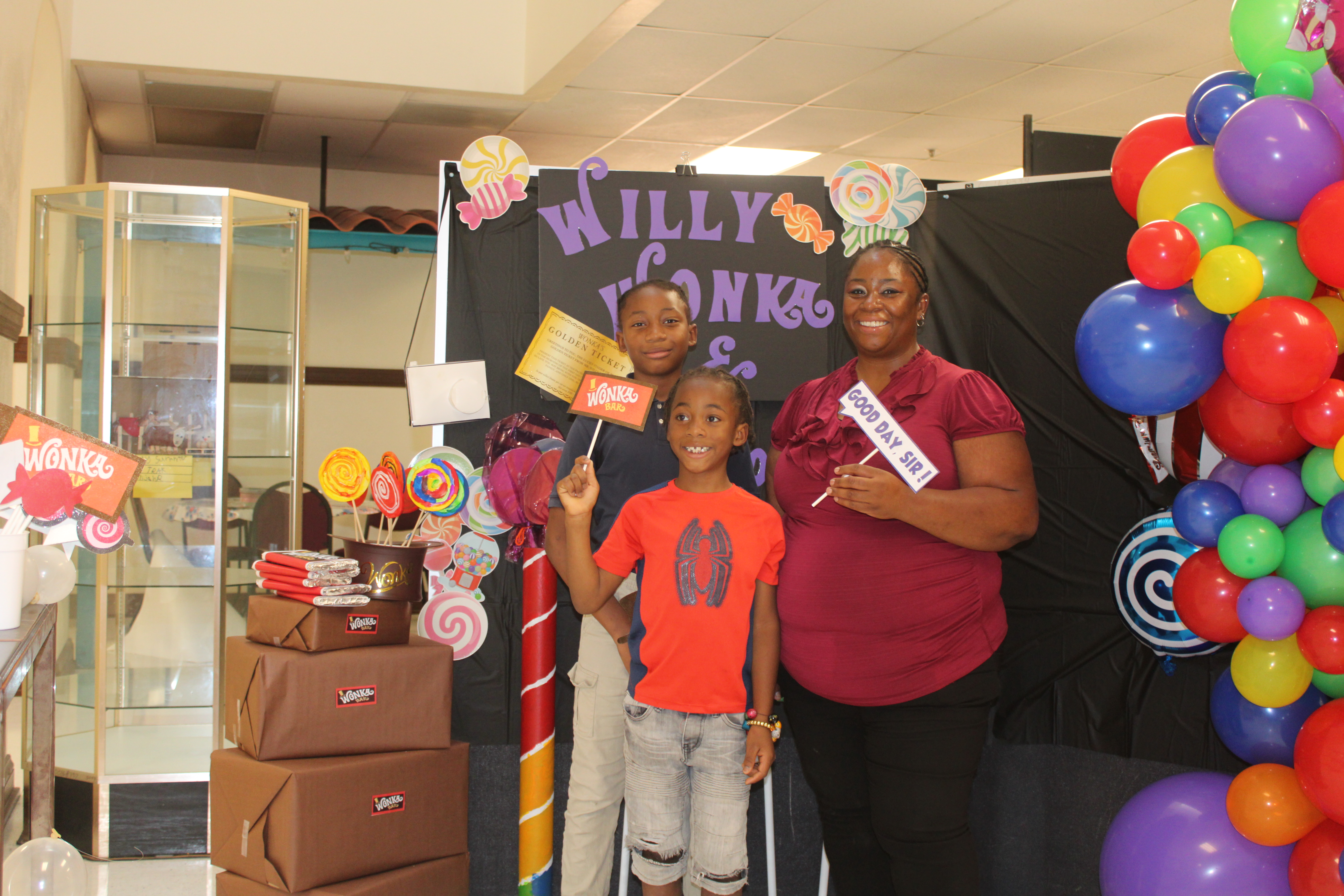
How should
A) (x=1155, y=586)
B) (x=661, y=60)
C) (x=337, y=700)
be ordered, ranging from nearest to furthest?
1. (x=1155, y=586)
2. (x=337, y=700)
3. (x=661, y=60)

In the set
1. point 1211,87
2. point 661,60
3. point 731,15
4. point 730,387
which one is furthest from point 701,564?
point 661,60

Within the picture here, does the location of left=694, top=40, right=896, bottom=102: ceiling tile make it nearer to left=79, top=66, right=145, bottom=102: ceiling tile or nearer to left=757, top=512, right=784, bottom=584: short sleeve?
left=79, top=66, right=145, bottom=102: ceiling tile

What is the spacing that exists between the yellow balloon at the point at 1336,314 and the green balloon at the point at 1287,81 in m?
0.29

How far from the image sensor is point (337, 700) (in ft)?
7.63

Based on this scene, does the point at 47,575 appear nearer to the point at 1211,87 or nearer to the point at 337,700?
the point at 337,700

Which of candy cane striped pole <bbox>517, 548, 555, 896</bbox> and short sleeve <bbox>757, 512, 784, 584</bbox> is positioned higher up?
short sleeve <bbox>757, 512, 784, 584</bbox>

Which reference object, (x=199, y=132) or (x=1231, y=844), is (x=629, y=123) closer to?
(x=199, y=132)

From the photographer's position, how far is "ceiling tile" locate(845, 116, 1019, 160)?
5988 mm

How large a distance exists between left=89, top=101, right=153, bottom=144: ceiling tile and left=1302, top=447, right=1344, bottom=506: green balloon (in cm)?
581

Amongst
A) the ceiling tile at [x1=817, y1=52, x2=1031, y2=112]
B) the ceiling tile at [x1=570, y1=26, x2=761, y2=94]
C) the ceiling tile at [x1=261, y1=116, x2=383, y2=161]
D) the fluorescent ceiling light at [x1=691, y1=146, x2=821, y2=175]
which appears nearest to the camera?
the ceiling tile at [x1=570, y1=26, x2=761, y2=94]

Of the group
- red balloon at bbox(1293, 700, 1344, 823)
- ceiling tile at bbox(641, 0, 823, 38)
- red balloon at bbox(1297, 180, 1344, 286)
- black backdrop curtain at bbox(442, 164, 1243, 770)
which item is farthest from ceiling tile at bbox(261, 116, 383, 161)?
red balloon at bbox(1293, 700, 1344, 823)

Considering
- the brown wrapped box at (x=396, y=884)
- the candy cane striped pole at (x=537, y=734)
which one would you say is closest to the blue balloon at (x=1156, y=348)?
the candy cane striped pole at (x=537, y=734)

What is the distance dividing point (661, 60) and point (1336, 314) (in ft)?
13.3

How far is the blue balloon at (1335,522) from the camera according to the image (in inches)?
53.9
